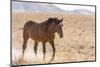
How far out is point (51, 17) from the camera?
2551 mm

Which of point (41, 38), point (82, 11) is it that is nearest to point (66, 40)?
point (41, 38)

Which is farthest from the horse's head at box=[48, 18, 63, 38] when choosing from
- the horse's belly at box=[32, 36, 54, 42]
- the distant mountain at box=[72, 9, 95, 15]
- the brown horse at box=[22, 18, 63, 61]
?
the distant mountain at box=[72, 9, 95, 15]

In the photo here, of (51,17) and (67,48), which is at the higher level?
(51,17)

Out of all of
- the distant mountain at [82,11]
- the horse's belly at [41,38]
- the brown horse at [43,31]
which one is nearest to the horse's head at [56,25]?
the brown horse at [43,31]

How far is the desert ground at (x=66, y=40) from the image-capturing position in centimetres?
239

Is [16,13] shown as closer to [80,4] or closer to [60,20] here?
[60,20]

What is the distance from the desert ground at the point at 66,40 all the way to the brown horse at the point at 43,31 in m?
0.04

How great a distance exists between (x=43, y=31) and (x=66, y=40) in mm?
323

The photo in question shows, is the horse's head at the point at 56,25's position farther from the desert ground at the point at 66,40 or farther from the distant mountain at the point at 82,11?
the distant mountain at the point at 82,11

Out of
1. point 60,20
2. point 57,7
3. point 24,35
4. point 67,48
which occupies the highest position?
point 57,7

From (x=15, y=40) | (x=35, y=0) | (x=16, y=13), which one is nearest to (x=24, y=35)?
(x=15, y=40)
